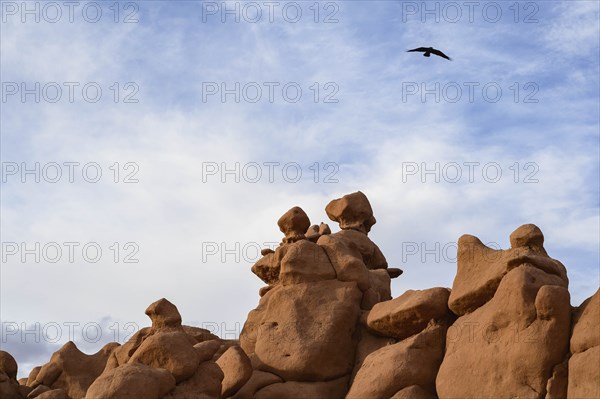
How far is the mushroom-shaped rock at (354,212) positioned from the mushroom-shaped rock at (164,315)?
4653 mm

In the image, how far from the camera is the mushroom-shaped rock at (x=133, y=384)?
18.7 m

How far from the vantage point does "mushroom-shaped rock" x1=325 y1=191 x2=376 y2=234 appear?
24812 mm

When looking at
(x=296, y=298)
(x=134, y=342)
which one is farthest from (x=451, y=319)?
(x=134, y=342)

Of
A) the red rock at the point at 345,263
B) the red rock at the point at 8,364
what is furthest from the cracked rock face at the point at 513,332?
the red rock at the point at 8,364

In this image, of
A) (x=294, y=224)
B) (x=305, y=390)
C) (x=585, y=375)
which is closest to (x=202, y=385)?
(x=305, y=390)

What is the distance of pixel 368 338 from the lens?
69.3 ft

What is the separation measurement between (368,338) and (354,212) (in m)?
4.42

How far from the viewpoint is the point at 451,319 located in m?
19.8

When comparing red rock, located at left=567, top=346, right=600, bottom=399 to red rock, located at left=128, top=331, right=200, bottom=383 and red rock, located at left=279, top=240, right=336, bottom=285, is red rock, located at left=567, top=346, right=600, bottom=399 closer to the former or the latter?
red rock, located at left=279, top=240, right=336, bottom=285

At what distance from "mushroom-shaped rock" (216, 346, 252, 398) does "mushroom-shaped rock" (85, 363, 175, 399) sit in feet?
5.01

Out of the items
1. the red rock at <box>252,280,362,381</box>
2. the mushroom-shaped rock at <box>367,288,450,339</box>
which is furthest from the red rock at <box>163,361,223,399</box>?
the mushroom-shaped rock at <box>367,288,450,339</box>

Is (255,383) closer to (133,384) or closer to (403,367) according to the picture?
(133,384)

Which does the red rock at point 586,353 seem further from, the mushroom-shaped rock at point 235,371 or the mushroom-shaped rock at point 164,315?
the mushroom-shaped rock at point 164,315

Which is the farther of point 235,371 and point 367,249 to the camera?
point 367,249
